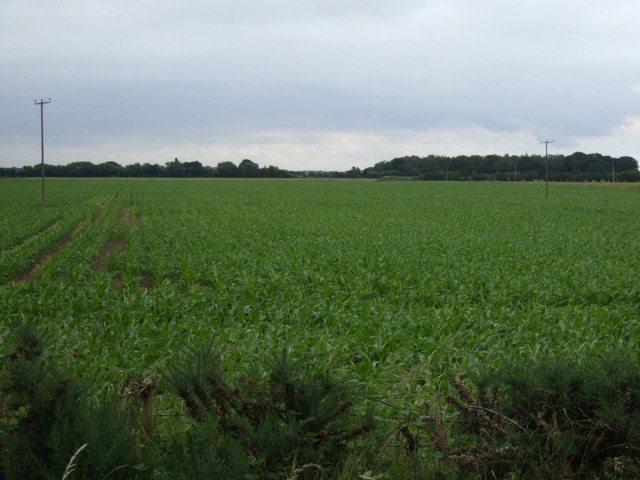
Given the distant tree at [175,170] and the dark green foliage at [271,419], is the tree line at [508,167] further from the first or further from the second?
the dark green foliage at [271,419]

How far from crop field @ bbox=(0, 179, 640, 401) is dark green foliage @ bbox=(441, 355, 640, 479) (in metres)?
0.39

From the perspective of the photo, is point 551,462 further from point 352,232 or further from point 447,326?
point 352,232

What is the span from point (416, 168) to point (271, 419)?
6851 inches

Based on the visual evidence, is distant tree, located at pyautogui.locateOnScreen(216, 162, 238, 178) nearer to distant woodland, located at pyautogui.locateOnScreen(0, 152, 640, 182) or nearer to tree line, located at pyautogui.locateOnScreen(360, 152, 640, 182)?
distant woodland, located at pyautogui.locateOnScreen(0, 152, 640, 182)

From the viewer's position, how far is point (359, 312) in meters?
9.31

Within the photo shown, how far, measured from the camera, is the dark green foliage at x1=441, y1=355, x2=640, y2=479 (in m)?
3.20

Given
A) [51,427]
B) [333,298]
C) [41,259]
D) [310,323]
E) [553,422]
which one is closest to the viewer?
[51,427]

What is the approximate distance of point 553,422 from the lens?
3.36 m

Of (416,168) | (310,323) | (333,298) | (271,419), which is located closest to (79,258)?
(333,298)

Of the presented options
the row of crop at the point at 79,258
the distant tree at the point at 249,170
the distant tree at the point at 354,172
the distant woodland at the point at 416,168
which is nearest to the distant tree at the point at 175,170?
the distant woodland at the point at 416,168

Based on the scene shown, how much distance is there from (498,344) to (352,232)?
1511 centimetres

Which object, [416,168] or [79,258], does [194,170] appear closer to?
[416,168]

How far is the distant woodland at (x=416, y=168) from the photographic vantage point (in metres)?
147

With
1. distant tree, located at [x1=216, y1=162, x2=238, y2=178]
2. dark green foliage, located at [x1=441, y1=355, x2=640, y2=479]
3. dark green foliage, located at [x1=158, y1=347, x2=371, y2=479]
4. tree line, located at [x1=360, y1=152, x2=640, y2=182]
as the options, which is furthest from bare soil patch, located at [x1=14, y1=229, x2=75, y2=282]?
distant tree, located at [x1=216, y1=162, x2=238, y2=178]
